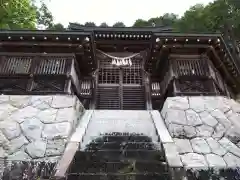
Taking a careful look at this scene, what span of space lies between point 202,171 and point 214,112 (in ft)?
10.7

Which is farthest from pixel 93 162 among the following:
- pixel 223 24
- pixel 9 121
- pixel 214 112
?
pixel 223 24

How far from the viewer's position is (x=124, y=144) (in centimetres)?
823

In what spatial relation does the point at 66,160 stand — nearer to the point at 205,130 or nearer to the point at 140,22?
the point at 205,130

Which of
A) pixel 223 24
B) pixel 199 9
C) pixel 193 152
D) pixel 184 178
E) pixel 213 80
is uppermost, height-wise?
pixel 199 9

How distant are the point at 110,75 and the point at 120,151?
22.5 feet

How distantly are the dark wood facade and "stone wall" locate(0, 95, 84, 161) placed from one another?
71cm

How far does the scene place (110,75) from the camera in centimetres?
1407

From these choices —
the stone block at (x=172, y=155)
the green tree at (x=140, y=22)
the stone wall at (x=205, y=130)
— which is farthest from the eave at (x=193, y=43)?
the green tree at (x=140, y=22)

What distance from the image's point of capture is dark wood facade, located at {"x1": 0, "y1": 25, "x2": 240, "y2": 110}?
1094cm

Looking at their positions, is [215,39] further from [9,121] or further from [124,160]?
[9,121]

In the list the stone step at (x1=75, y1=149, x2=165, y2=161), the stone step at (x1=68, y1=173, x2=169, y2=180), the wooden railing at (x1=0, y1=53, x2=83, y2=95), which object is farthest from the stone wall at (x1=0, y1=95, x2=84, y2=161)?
the stone step at (x1=68, y1=173, x2=169, y2=180)

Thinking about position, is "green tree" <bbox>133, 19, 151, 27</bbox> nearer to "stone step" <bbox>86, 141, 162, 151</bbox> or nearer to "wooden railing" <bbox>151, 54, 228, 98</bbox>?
"wooden railing" <bbox>151, 54, 228, 98</bbox>

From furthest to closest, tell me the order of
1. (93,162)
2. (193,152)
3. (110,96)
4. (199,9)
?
1. (199,9)
2. (110,96)
3. (193,152)
4. (93,162)

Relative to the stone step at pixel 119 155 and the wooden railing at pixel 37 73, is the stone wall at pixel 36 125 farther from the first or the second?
the stone step at pixel 119 155
